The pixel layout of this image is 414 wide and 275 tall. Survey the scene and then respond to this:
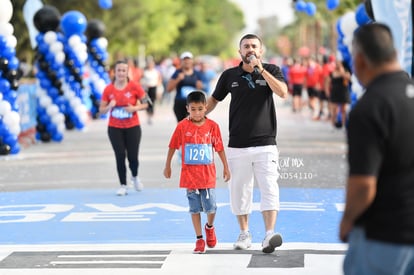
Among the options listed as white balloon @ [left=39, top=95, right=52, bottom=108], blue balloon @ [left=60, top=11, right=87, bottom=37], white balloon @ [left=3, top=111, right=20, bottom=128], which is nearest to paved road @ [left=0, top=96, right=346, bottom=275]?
white balloon @ [left=3, top=111, right=20, bottom=128]

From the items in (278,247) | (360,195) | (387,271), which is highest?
(360,195)

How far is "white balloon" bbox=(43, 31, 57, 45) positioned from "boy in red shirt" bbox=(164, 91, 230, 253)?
1371 cm

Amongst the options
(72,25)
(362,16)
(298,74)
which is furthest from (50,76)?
(298,74)

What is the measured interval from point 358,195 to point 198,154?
4260 mm

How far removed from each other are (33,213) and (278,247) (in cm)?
351

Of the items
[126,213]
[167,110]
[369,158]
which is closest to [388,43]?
[369,158]

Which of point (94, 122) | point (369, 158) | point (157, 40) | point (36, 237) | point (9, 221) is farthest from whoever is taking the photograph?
point (157, 40)

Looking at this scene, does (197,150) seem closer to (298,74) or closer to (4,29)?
(4,29)

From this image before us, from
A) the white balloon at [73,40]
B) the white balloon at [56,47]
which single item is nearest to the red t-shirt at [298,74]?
the white balloon at [73,40]

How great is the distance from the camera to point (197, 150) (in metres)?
8.09

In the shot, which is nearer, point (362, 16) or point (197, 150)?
point (197, 150)

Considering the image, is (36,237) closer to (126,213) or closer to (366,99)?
(126,213)

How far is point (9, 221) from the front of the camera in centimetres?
1005

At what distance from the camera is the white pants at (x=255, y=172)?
7.93 metres
